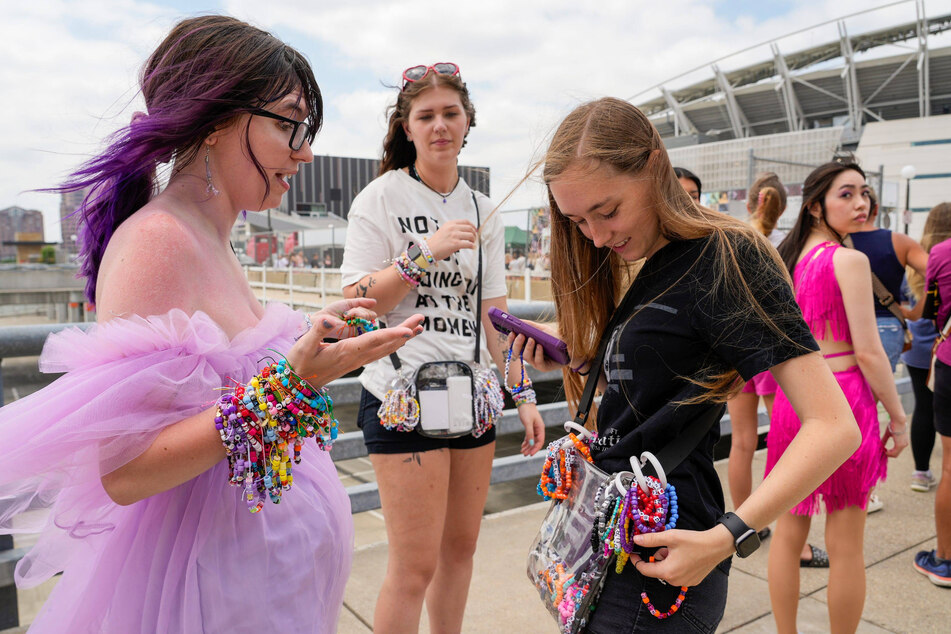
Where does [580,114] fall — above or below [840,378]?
above

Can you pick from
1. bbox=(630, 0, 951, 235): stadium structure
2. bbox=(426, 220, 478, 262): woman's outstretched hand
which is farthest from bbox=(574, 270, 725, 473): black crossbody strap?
bbox=(630, 0, 951, 235): stadium structure

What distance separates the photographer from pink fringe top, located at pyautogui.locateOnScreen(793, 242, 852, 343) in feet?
8.56

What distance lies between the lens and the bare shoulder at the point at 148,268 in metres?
1.27

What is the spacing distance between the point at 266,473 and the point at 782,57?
6180cm

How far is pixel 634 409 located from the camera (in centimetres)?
153

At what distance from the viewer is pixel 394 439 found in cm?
223

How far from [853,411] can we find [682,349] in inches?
62.8

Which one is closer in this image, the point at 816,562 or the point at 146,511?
the point at 146,511

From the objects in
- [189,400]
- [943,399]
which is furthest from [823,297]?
[189,400]

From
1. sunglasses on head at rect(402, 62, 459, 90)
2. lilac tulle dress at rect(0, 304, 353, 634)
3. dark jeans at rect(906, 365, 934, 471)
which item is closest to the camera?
lilac tulle dress at rect(0, 304, 353, 634)

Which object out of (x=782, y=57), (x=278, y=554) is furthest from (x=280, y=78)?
(x=782, y=57)

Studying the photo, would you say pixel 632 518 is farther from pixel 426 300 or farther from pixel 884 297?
pixel 884 297

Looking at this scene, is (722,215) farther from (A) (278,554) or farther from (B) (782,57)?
(B) (782,57)

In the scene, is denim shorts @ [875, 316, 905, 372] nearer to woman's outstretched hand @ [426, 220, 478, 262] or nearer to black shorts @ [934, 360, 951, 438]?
black shorts @ [934, 360, 951, 438]
